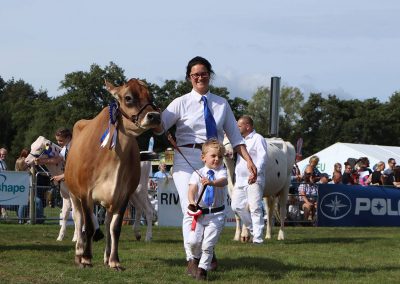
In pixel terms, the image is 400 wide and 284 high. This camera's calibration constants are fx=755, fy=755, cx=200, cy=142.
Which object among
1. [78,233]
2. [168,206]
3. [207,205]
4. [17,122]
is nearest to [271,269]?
[207,205]

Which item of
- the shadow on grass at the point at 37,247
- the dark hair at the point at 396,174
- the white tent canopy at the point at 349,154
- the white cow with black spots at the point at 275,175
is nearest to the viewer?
the shadow on grass at the point at 37,247

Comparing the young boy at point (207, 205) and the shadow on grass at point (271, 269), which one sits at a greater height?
the young boy at point (207, 205)

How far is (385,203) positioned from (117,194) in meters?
16.4

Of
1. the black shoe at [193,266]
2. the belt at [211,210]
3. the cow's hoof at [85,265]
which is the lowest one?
the cow's hoof at [85,265]

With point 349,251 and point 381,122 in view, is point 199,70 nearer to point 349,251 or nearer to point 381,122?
point 349,251

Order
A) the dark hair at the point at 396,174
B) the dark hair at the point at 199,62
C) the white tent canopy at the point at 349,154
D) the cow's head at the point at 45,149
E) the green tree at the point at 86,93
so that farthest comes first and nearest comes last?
the green tree at the point at 86,93
the white tent canopy at the point at 349,154
the dark hair at the point at 396,174
the cow's head at the point at 45,149
the dark hair at the point at 199,62

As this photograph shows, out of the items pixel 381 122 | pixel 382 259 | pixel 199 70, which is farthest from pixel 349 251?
pixel 381 122

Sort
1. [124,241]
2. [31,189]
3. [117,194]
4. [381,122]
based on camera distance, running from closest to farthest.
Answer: [117,194]
[124,241]
[31,189]
[381,122]

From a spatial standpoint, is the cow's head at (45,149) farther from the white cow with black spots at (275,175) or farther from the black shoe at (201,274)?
the black shoe at (201,274)

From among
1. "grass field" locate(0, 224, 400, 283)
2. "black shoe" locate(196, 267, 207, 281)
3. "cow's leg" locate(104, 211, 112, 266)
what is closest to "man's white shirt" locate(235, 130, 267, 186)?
"grass field" locate(0, 224, 400, 283)

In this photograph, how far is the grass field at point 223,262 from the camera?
816 centimetres

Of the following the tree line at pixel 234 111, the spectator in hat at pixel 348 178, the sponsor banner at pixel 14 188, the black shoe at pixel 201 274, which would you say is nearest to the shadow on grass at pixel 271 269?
the black shoe at pixel 201 274

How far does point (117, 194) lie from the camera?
884cm

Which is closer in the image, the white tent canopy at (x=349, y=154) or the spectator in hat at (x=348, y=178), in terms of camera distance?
the spectator in hat at (x=348, y=178)
